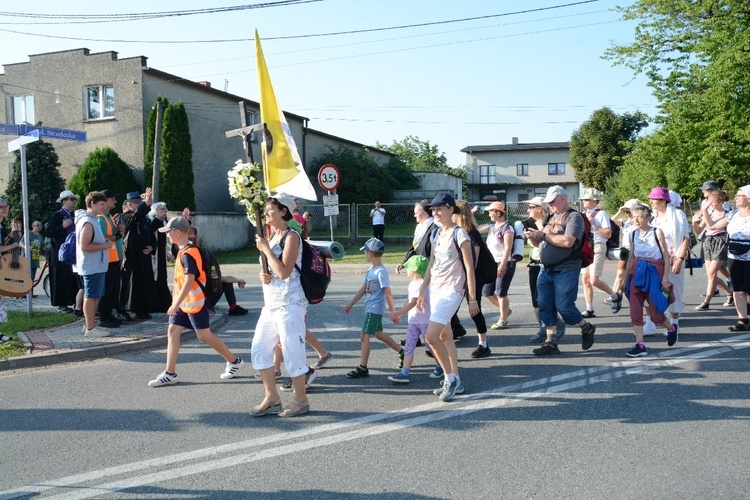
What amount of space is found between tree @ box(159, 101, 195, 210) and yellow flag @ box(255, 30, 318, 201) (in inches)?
852

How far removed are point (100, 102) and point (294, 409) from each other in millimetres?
25875

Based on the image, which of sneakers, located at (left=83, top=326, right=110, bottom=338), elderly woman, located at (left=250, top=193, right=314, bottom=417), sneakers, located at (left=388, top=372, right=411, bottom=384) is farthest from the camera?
sneakers, located at (left=83, top=326, right=110, bottom=338)

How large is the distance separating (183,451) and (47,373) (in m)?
3.39

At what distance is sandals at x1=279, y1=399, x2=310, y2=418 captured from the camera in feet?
18.2

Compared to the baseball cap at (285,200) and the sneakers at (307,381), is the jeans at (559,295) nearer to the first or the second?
the sneakers at (307,381)

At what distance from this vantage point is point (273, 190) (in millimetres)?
5551

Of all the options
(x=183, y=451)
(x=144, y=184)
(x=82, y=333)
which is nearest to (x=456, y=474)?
(x=183, y=451)

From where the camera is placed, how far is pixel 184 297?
6.42 m

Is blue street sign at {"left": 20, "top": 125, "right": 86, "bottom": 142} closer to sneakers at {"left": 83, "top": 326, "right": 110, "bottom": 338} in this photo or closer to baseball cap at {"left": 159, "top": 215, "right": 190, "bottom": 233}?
sneakers at {"left": 83, "top": 326, "right": 110, "bottom": 338}

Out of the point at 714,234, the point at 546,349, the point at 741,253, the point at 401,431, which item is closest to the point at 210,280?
the point at 401,431

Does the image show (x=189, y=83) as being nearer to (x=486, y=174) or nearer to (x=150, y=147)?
(x=150, y=147)

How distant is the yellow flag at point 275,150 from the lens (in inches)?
218

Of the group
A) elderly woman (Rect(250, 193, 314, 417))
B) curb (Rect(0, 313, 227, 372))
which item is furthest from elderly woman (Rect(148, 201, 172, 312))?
elderly woman (Rect(250, 193, 314, 417))

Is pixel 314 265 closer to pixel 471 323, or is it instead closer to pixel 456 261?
pixel 456 261
